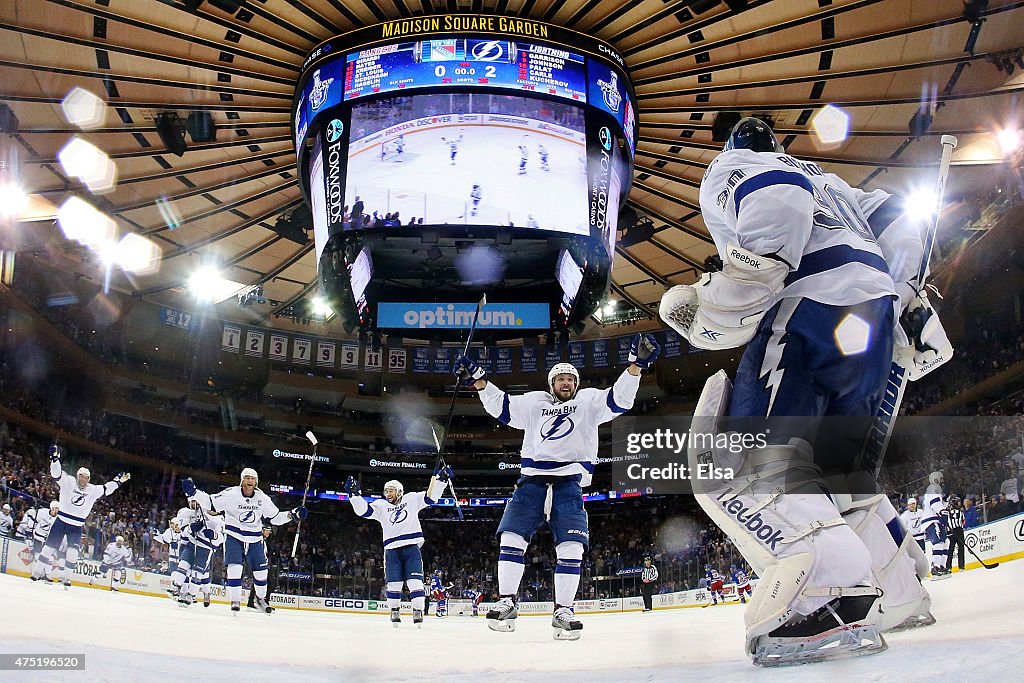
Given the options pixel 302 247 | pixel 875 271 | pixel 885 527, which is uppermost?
pixel 302 247

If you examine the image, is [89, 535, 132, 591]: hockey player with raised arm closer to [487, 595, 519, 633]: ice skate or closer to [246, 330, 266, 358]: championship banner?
[246, 330, 266, 358]: championship banner

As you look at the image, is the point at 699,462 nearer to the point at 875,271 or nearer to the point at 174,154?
the point at 875,271

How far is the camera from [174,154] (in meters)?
11.1

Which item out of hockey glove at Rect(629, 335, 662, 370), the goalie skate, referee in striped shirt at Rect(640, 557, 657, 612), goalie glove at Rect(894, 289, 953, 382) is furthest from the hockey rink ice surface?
referee in striped shirt at Rect(640, 557, 657, 612)

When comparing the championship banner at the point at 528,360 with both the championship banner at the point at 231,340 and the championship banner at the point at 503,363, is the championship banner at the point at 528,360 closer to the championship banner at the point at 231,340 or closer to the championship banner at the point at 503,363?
the championship banner at the point at 503,363

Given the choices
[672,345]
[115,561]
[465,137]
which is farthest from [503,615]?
[672,345]

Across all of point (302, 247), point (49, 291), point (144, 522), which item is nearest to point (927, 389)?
point (302, 247)

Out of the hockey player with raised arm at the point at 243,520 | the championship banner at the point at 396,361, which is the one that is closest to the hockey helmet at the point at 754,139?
the hockey player with raised arm at the point at 243,520

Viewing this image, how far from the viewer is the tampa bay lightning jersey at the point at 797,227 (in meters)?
2.25

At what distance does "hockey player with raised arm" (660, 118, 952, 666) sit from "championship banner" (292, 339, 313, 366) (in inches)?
890

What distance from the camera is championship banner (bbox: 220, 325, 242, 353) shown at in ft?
76.2

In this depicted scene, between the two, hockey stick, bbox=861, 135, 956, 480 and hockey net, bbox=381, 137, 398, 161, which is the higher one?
hockey net, bbox=381, 137, 398, 161

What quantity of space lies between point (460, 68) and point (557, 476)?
5.87 meters

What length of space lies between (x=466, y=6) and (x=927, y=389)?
46.4 feet
